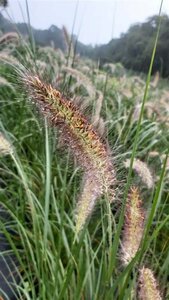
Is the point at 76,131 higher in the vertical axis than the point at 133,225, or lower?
higher

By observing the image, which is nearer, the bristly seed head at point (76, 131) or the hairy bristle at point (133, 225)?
the bristly seed head at point (76, 131)

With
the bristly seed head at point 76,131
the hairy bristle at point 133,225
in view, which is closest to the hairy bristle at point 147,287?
the hairy bristle at point 133,225

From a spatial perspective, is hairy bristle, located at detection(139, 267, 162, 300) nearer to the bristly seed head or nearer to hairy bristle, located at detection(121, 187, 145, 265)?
hairy bristle, located at detection(121, 187, 145, 265)

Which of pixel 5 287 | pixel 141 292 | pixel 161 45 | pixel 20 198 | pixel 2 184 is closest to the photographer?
pixel 141 292

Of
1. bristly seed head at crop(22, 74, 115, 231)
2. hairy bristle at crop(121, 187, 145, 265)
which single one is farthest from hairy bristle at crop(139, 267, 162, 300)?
bristly seed head at crop(22, 74, 115, 231)

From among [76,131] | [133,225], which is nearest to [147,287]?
[133,225]

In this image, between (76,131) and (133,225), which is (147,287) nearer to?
(133,225)

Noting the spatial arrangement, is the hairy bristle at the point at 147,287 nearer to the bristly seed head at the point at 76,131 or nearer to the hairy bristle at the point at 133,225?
the hairy bristle at the point at 133,225

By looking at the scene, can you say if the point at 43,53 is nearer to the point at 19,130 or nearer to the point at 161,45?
the point at 161,45

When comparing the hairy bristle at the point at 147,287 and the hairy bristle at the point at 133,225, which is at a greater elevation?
the hairy bristle at the point at 133,225

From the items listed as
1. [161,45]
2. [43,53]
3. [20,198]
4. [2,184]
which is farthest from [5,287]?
[43,53]

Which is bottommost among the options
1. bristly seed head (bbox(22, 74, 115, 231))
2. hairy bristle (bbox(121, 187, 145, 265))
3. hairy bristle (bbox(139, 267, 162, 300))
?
hairy bristle (bbox(139, 267, 162, 300))
